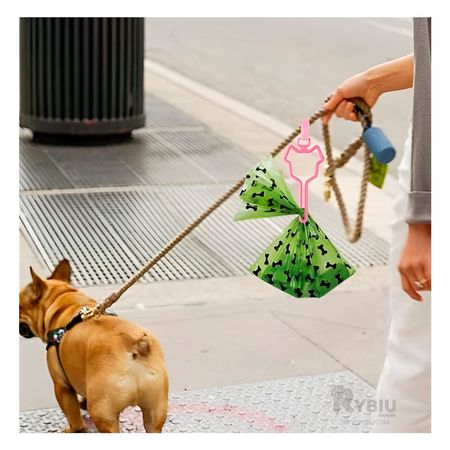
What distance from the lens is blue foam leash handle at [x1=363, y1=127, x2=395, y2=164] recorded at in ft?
9.18

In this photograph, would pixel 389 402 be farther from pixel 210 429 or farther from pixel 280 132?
pixel 280 132

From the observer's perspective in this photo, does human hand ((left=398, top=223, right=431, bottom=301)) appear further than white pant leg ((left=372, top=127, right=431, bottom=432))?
No

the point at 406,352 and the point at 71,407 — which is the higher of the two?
the point at 406,352

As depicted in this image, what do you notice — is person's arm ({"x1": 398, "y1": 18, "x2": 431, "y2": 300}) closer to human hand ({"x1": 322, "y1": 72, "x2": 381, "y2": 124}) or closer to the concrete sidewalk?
human hand ({"x1": 322, "y1": 72, "x2": 381, "y2": 124})

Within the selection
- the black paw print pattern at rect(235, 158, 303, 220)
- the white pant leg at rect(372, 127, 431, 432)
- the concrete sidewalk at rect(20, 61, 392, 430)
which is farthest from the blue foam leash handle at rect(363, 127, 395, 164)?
the concrete sidewalk at rect(20, 61, 392, 430)

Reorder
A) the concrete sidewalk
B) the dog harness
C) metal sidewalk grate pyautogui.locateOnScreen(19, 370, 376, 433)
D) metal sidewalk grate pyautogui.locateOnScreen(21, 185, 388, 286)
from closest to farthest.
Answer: the dog harness, metal sidewalk grate pyautogui.locateOnScreen(19, 370, 376, 433), the concrete sidewalk, metal sidewalk grate pyautogui.locateOnScreen(21, 185, 388, 286)

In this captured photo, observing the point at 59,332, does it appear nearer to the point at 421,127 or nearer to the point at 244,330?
the point at 421,127

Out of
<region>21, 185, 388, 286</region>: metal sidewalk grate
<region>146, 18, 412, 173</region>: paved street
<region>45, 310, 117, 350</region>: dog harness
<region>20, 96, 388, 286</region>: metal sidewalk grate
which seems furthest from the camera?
<region>146, 18, 412, 173</region>: paved street

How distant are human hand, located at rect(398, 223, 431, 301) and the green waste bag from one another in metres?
0.14

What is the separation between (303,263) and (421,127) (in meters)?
0.42

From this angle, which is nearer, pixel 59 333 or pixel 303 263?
pixel 303 263

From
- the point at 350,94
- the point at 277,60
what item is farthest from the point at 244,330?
the point at 277,60

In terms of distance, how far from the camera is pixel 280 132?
7656 mm

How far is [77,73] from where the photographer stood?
7168 mm
